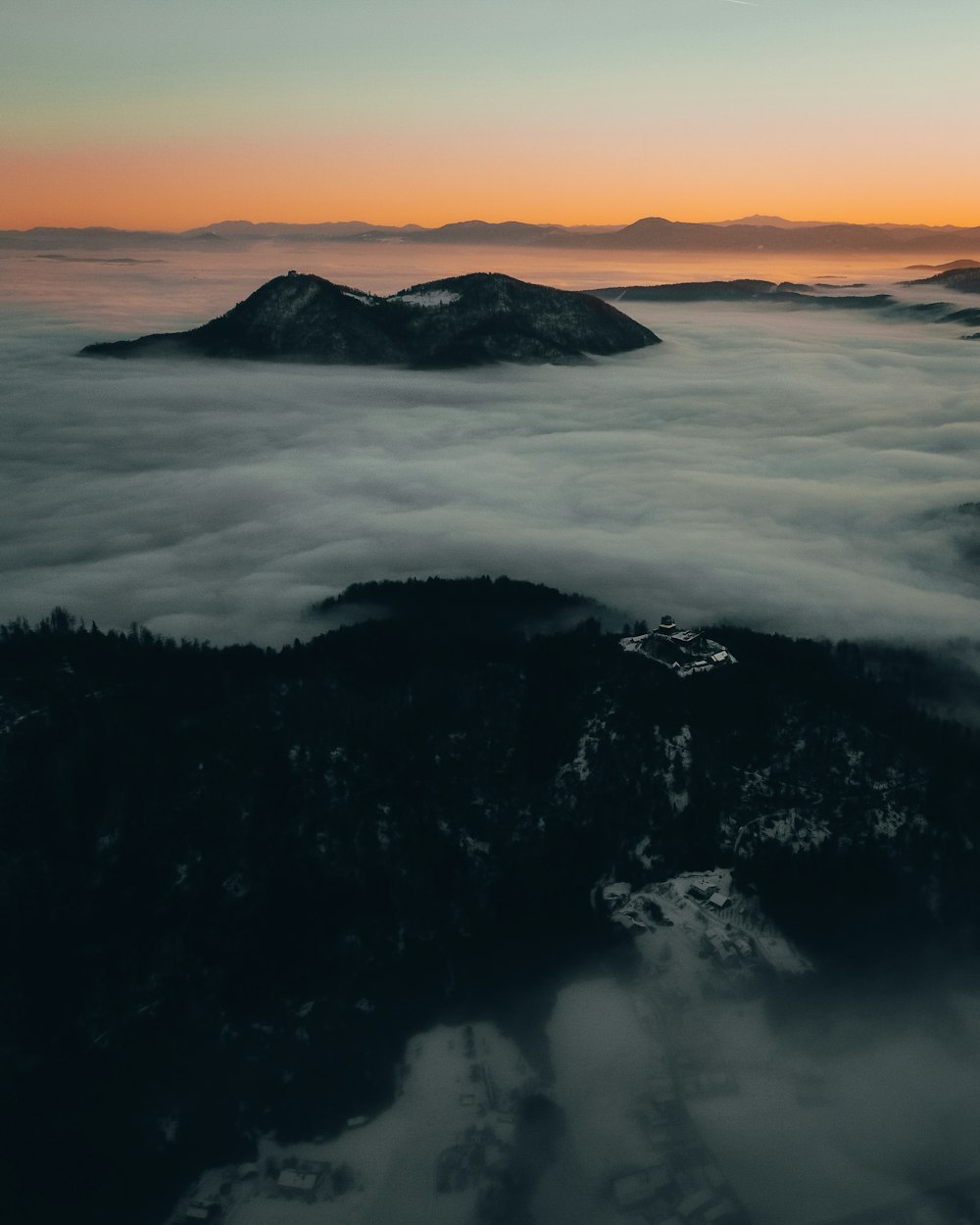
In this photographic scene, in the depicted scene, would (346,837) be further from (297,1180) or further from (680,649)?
(680,649)

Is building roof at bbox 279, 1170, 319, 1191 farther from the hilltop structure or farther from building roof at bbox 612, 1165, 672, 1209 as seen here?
the hilltop structure

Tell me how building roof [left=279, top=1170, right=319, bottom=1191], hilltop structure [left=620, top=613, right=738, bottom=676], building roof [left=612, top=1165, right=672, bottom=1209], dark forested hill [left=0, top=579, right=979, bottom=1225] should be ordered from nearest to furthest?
1. building roof [left=612, top=1165, right=672, bottom=1209]
2. building roof [left=279, top=1170, right=319, bottom=1191]
3. dark forested hill [left=0, top=579, right=979, bottom=1225]
4. hilltop structure [left=620, top=613, right=738, bottom=676]

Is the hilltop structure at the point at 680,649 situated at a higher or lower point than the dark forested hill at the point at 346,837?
higher

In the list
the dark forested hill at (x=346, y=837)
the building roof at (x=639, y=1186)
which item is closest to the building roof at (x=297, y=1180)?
the dark forested hill at (x=346, y=837)

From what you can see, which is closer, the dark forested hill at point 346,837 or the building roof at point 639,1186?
the building roof at point 639,1186

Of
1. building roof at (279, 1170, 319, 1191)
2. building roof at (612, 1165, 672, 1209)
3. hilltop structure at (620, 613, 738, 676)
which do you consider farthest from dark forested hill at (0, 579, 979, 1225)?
building roof at (612, 1165, 672, 1209)

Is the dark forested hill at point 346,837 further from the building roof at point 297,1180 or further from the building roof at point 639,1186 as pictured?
the building roof at point 639,1186

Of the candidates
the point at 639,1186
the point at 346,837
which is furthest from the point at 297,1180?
the point at 346,837
